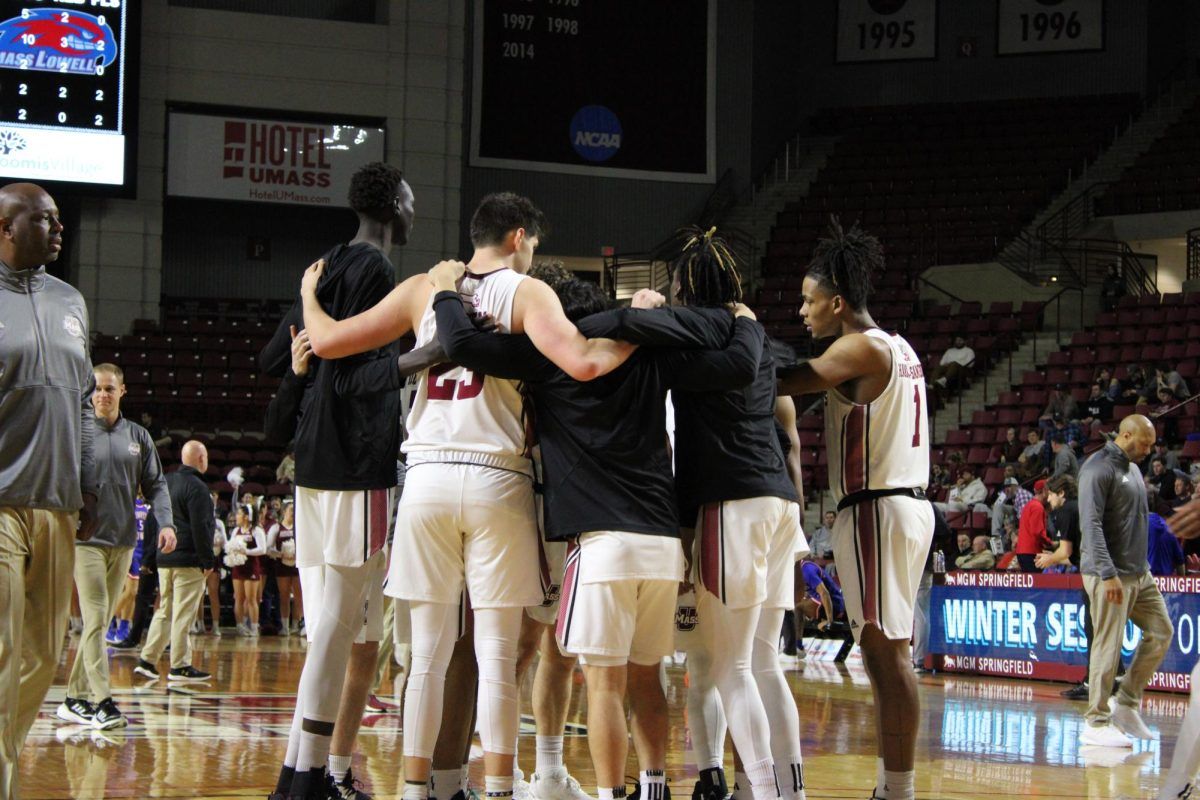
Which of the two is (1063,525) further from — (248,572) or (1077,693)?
(248,572)

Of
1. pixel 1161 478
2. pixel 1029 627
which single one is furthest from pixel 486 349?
pixel 1161 478

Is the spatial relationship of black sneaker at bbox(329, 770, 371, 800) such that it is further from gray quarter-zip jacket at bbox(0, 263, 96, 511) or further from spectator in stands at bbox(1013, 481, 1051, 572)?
spectator in stands at bbox(1013, 481, 1051, 572)

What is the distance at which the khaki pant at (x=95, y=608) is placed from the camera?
771 cm

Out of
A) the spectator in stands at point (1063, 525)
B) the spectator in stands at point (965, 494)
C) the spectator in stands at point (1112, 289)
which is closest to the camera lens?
the spectator in stands at point (1063, 525)

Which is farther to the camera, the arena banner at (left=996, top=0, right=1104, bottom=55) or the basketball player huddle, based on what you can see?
the arena banner at (left=996, top=0, right=1104, bottom=55)

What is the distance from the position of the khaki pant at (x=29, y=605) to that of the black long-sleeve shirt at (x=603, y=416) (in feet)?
4.85

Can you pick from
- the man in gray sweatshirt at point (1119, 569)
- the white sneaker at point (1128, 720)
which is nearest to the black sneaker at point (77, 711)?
the man in gray sweatshirt at point (1119, 569)

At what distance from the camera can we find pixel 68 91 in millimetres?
22438

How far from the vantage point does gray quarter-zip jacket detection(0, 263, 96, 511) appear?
187 inches

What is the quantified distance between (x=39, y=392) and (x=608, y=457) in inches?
74.9

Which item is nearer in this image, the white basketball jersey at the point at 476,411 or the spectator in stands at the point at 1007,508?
the white basketball jersey at the point at 476,411

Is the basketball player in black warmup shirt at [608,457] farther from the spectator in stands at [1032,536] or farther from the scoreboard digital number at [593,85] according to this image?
the scoreboard digital number at [593,85]

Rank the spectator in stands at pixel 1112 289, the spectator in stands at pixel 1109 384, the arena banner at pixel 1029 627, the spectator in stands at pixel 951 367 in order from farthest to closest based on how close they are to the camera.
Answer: the spectator in stands at pixel 1112 289 < the spectator in stands at pixel 951 367 < the spectator in stands at pixel 1109 384 < the arena banner at pixel 1029 627

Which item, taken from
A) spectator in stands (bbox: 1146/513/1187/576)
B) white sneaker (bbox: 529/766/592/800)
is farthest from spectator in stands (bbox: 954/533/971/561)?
white sneaker (bbox: 529/766/592/800)
